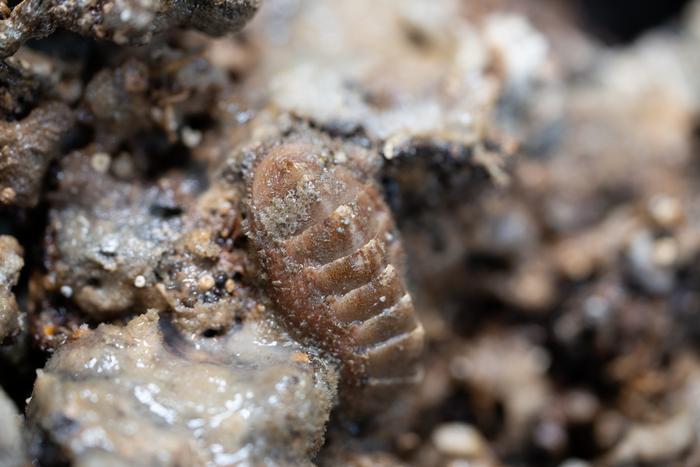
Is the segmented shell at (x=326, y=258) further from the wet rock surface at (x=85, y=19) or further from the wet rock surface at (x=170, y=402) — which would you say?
the wet rock surface at (x=85, y=19)

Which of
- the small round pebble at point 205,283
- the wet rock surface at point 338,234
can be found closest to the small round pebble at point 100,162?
the wet rock surface at point 338,234

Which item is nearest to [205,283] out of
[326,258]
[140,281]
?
[140,281]

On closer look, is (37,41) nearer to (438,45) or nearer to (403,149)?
(403,149)

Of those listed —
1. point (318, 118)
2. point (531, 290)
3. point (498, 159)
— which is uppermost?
point (318, 118)

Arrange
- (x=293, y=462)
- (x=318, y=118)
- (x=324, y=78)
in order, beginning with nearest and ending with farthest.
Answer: (x=293, y=462), (x=318, y=118), (x=324, y=78)

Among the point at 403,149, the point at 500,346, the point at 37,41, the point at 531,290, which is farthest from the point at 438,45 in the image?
the point at 37,41

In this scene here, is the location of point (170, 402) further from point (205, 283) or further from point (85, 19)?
point (85, 19)

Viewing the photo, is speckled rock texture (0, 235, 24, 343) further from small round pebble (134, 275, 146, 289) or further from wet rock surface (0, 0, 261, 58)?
wet rock surface (0, 0, 261, 58)

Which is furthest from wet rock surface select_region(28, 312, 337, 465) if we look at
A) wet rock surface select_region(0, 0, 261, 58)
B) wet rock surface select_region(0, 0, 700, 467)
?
wet rock surface select_region(0, 0, 261, 58)
